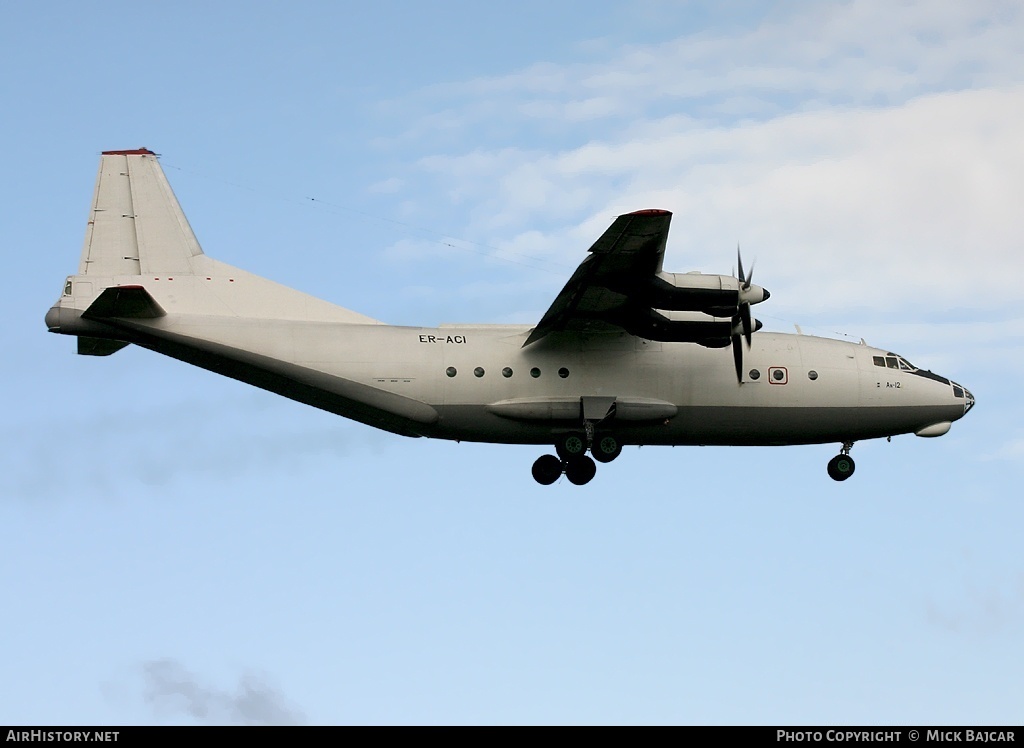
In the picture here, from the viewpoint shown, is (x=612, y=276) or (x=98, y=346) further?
(x=98, y=346)

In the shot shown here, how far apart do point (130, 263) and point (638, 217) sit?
1091 centimetres

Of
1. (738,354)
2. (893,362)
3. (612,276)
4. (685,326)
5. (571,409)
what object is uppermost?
(612,276)

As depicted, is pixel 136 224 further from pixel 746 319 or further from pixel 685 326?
pixel 746 319

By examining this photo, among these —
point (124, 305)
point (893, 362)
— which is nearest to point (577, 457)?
point (893, 362)

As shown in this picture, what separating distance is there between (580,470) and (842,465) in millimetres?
6336

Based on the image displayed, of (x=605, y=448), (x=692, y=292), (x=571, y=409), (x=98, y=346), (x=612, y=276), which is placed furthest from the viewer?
(x=605, y=448)

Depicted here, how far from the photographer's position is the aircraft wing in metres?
23.6

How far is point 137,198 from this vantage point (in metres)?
27.7

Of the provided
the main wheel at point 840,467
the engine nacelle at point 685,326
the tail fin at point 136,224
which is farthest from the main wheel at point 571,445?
the tail fin at point 136,224

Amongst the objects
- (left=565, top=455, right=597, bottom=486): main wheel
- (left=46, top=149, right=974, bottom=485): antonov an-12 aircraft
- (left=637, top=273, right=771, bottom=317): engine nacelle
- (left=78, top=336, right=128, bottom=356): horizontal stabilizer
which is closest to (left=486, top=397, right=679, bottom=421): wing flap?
(left=46, top=149, right=974, bottom=485): antonov an-12 aircraft

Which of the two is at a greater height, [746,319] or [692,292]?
[692,292]

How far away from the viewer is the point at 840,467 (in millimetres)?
29984

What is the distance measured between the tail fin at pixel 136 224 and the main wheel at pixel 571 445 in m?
8.42
